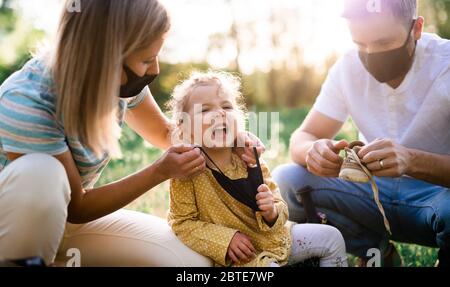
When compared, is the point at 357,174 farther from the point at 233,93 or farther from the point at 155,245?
the point at 155,245

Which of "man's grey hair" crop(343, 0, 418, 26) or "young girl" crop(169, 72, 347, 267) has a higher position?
"man's grey hair" crop(343, 0, 418, 26)

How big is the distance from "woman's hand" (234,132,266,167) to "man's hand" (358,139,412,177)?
435 mm

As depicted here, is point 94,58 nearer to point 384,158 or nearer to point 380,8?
point 384,158

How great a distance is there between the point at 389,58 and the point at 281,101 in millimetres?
8414

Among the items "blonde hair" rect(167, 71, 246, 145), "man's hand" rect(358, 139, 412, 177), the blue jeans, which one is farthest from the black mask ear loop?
the blue jeans

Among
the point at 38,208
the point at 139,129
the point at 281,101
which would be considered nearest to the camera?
the point at 38,208

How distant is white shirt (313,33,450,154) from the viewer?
105 inches

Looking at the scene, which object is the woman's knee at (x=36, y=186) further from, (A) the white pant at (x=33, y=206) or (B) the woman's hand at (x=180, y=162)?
(B) the woman's hand at (x=180, y=162)

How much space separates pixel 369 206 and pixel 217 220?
2.71 feet

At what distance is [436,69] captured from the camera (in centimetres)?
267

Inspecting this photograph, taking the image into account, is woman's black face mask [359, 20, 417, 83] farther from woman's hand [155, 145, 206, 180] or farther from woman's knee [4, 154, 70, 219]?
woman's knee [4, 154, 70, 219]

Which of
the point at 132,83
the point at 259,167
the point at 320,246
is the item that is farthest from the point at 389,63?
the point at 132,83

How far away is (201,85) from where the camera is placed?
8.20ft

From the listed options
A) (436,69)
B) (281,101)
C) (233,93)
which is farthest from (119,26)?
(281,101)
